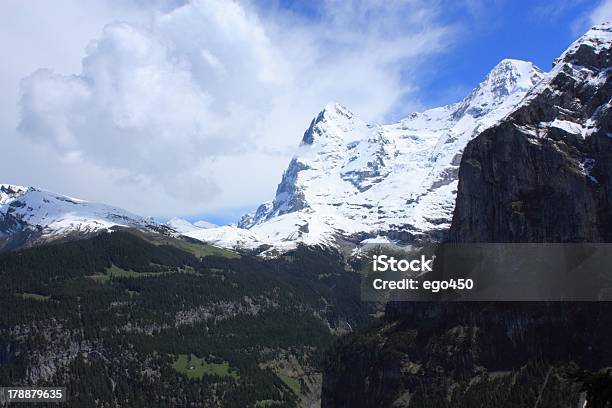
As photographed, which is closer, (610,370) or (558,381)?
(610,370)

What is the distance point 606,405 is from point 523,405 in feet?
573

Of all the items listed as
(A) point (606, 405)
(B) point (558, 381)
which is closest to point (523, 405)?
(B) point (558, 381)

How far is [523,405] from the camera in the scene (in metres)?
198

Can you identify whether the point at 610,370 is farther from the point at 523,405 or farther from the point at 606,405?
the point at 523,405

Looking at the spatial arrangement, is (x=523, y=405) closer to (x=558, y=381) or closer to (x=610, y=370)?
(x=558, y=381)

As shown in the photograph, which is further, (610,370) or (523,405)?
(523,405)

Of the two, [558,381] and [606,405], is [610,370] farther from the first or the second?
[558,381]

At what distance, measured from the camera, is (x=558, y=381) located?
199000mm

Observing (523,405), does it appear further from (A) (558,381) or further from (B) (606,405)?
(B) (606,405)

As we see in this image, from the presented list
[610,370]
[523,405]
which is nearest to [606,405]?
[610,370]

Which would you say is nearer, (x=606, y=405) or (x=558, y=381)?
(x=606, y=405)

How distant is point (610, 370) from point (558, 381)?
585 feet

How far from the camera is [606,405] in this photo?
35.4 m

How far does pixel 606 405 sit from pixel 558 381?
581 ft
